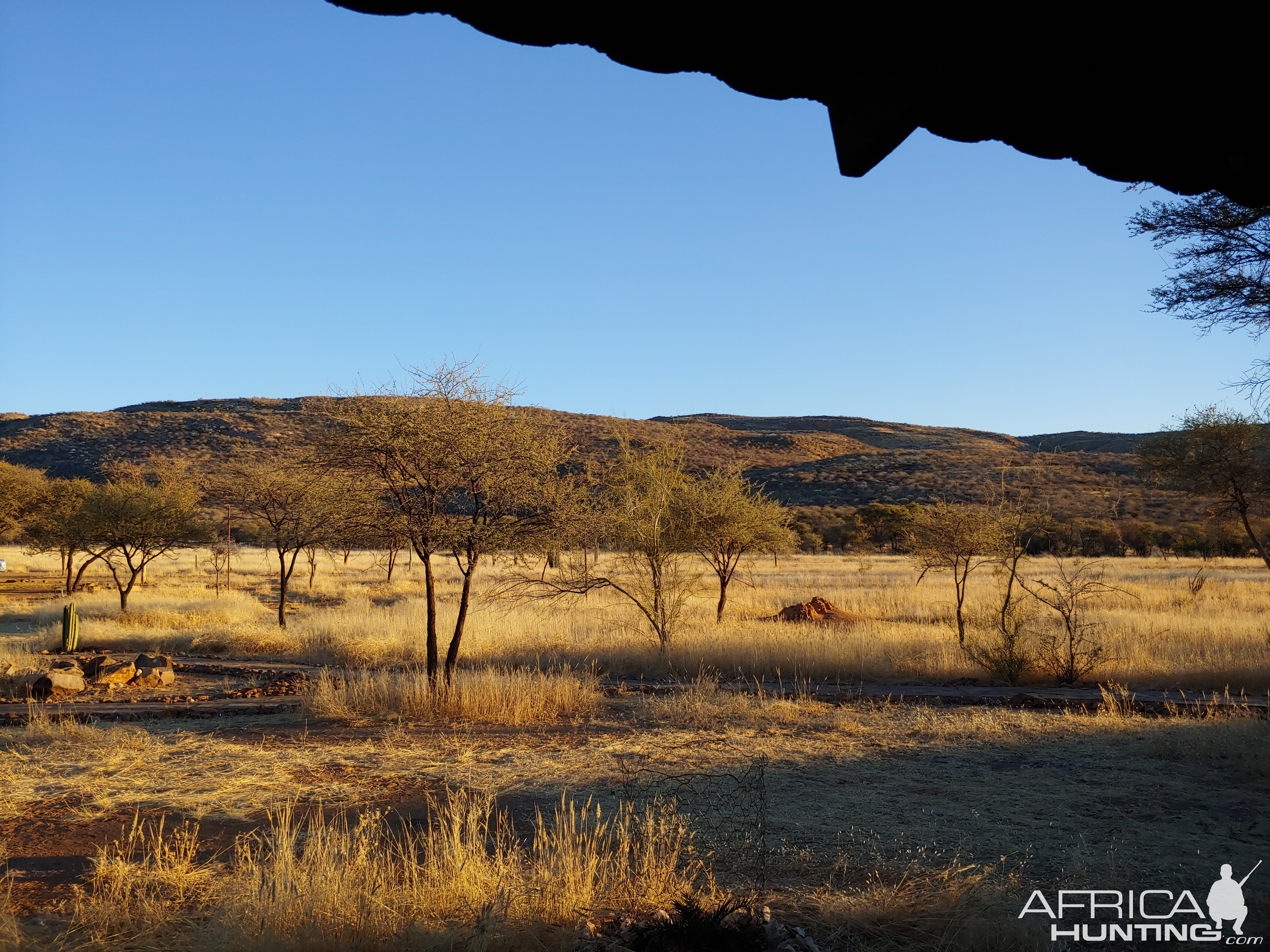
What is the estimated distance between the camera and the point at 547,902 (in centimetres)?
455

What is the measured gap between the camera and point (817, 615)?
74.0 feet

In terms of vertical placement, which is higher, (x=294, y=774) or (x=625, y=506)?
(x=625, y=506)

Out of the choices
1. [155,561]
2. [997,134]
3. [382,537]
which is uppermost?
[997,134]

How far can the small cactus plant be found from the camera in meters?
19.2

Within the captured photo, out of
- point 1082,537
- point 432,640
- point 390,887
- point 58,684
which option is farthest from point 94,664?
point 1082,537

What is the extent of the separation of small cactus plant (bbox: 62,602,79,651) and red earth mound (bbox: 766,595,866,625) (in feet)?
58.6

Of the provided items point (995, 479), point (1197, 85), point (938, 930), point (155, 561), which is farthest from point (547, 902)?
point (995, 479)

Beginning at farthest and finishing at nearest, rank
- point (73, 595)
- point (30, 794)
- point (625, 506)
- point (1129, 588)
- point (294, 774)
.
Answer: point (73, 595) < point (1129, 588) < point (625, 506) < point (294, 774) < point (30, 794)

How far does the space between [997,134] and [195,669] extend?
19387mm

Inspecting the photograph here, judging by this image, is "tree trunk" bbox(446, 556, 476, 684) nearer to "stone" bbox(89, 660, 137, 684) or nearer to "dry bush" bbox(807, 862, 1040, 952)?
"stone" bbox(89, 660, 137, 684)

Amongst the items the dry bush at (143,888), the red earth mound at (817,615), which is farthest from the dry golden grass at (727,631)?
the dry bush at (143,888)

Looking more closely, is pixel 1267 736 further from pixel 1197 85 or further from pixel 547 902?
pixel 1197 85

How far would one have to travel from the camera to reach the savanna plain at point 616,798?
15.0 ft

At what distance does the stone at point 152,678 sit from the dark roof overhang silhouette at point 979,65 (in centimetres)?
1682
